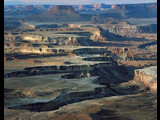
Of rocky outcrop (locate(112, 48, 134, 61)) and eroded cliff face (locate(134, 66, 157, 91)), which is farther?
rocky outcrop (locate(112, 48, 134, 61))

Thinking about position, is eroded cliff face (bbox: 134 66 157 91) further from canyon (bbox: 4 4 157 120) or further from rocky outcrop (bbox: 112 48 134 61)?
rocky outcrop (bbox: 112 48 134 61)

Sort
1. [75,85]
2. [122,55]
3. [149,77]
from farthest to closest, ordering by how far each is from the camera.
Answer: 1. [122,55]
2. [149,77]
3. [75,85]

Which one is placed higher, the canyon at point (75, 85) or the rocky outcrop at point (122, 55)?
the rocky outcrop at point (122, 55)

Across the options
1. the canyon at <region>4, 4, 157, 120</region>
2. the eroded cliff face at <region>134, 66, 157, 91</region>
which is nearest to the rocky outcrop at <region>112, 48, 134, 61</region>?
the canyon at <region>4, 4, 157, 120</region>

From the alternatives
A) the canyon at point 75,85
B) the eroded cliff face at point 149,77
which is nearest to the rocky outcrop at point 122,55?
the canyon at point 75,85

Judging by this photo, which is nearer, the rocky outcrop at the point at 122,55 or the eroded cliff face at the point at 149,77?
the eroded cliff face at the point at 149,77

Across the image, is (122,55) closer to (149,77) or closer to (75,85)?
(149,77)

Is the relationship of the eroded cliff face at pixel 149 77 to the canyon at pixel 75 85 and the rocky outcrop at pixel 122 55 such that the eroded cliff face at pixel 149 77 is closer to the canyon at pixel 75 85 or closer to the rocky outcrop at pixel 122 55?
the canyon at pixel 75 85

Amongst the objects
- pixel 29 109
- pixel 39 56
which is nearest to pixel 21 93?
pixel 29 109

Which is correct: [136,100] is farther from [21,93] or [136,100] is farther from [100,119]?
[21,93]

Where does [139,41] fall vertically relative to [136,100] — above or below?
above

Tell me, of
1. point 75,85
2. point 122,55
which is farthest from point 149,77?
point 122,55
